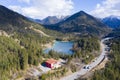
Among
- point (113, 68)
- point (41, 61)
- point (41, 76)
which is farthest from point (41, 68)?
point (113, 68)

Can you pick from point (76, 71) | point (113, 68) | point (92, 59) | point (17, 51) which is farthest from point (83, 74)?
point (17, 51)

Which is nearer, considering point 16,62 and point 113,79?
point 113,79

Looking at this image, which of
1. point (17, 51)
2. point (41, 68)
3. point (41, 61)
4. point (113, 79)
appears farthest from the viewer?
point (17, 51)

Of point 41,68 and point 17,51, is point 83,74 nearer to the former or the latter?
point 41,68

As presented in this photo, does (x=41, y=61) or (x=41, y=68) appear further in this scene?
(x=41, y=61)

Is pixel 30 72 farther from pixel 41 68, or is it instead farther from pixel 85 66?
pixel 85 66

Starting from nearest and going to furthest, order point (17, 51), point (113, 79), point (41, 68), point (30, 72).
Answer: point (113, 79), point (30, 72), point (41, 68), point (17, 51)

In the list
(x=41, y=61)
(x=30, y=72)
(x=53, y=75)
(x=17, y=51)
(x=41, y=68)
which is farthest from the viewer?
(x=17, y=51)

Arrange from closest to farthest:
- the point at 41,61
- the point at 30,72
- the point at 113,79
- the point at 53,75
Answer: the point at 113,79
the point at 53,75
the point at 30,72
the point at 41,61
